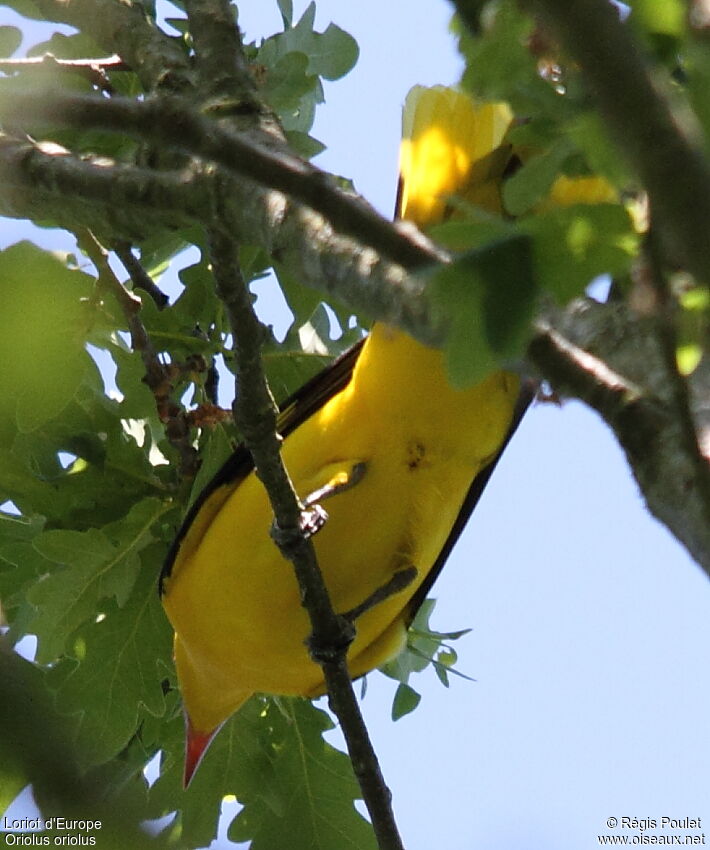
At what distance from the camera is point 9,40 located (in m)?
3.57

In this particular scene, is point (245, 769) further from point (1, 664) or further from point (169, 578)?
point (1, 664)

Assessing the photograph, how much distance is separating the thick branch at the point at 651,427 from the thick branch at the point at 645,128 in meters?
0.31

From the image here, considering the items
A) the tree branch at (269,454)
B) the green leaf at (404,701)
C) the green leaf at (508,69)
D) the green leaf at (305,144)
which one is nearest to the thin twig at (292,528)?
the tree branch at (269,454)

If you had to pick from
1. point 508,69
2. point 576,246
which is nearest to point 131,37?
point 508,69

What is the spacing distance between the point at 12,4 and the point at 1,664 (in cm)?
355

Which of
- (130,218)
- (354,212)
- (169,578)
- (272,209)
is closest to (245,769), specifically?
(169,578)

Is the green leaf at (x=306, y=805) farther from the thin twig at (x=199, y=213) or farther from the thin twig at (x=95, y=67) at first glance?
the thin twig at (x=95, y=67)

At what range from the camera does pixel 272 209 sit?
210 cm

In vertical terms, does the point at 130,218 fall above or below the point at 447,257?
above

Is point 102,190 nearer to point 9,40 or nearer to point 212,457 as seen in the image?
point 9,40

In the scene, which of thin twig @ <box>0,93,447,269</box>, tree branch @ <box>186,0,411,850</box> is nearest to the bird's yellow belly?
tree branch @ <box>186,0,411,850</box>

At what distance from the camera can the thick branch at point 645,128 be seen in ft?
2.70

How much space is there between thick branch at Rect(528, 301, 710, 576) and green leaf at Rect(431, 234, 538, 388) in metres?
0.11

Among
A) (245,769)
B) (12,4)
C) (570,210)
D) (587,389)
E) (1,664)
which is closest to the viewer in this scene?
(1,664)
